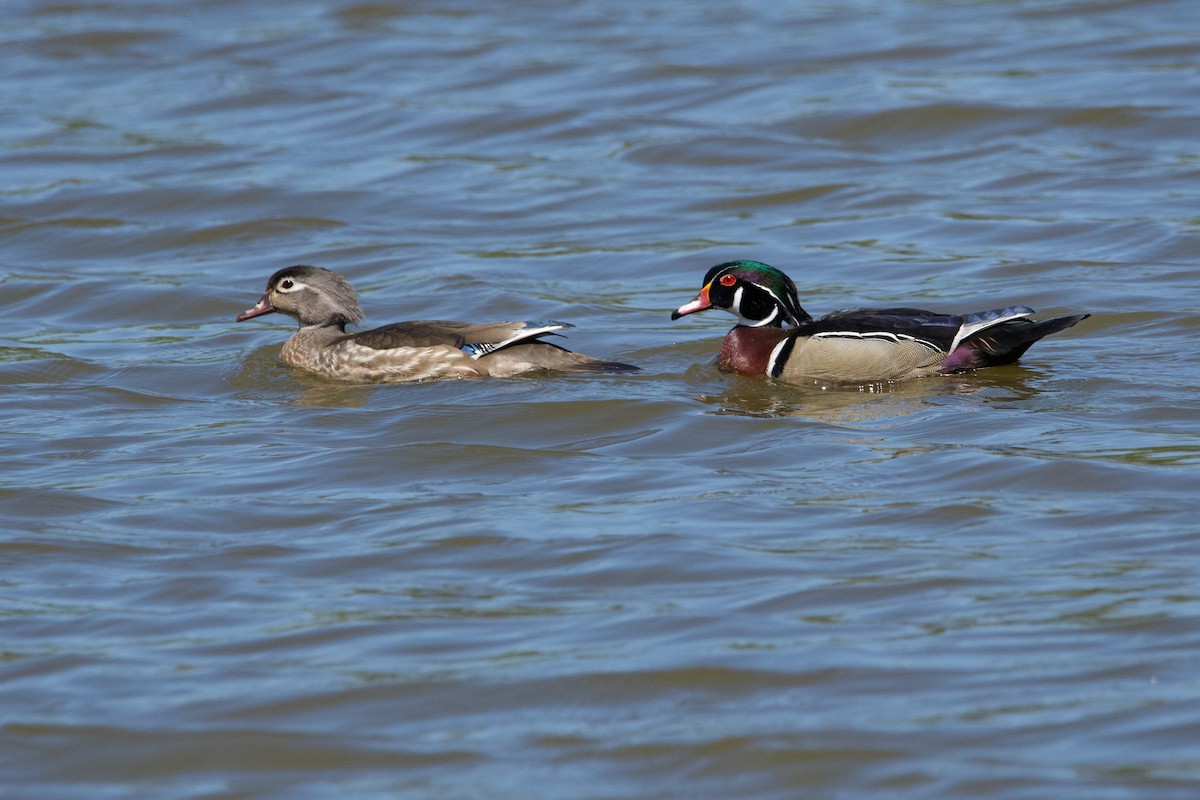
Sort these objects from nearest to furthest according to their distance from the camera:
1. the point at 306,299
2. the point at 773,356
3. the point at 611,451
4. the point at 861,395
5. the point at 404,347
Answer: the point at 611,451
the point at 861,395
the point at 773,356
the point at 404,347
the point at 306,299

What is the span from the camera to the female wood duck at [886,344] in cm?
1118

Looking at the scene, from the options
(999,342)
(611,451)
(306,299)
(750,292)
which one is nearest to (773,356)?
(750,292)

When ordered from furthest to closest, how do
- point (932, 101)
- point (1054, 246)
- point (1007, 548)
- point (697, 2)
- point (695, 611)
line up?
point (697, 2)
point (932, 101)
point (1054, 246)
point (1007, 548)
point (695, 611)

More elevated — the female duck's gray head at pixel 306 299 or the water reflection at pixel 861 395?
the female duck's gray head at pixel 306 299

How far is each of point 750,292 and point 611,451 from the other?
2493mm

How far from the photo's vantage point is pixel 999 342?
11258mm

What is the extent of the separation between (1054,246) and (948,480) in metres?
6.15

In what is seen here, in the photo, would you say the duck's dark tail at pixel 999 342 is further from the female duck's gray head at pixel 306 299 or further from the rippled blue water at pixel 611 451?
the female duck's gray head at pixel 306 299

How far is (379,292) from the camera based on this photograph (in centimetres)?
1449

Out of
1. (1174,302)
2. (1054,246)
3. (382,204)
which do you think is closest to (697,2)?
(382,204)

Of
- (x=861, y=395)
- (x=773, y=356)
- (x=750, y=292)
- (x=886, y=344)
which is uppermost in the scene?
(x=750, y=292)

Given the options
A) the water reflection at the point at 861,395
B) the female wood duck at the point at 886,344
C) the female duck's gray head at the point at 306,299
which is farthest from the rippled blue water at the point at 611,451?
the female duck's gray head at the point at 306,299

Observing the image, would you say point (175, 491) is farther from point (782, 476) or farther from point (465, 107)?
point (465, 107)

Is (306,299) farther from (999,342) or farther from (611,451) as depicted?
(999,342)
